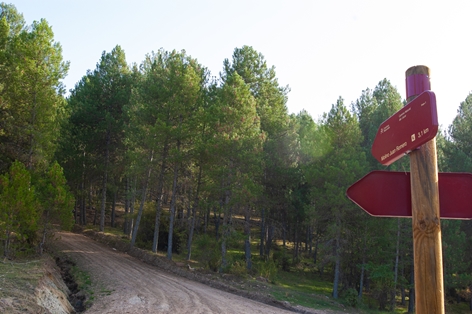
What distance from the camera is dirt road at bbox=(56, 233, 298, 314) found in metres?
13.2

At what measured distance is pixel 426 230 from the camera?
2.34 meters

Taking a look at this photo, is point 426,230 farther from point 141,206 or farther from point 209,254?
point 141,206

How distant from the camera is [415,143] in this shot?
232 centimetres

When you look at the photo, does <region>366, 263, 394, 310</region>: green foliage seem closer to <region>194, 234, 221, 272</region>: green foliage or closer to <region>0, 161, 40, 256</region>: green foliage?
<region>194, 234, 221, 272</region>: green foliage

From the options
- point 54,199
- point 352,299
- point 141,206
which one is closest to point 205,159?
point 141,206

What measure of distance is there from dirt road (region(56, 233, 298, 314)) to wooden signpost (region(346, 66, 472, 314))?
38.3ft

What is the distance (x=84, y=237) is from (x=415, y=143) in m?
32.9

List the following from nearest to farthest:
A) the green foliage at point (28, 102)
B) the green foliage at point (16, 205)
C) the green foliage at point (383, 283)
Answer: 1. the green foliage at point (16, 205)
2. the green foliage at point (28, 102)
3. the green foliage at point (383, 283)

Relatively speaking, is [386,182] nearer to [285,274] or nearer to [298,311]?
[298,311]

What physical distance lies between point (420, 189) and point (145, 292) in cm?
1500

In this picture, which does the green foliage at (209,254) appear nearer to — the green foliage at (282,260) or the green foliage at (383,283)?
the green foliage at (383,283)

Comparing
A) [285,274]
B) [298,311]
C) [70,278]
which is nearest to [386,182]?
[298,311]

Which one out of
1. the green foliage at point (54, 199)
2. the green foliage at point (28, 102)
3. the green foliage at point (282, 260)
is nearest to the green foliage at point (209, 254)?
the green foliage at point (54, 199)

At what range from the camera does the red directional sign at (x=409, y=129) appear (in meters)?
2.23
